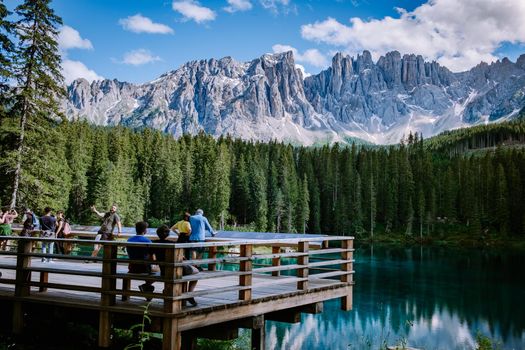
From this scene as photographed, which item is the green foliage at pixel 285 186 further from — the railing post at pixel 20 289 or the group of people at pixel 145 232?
the railing post at pixel 20 289

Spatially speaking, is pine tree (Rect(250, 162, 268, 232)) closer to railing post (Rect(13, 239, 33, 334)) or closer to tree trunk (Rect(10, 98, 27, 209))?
tree trunk (Rect(10, 98, 27, 209))

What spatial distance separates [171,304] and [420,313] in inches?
1202

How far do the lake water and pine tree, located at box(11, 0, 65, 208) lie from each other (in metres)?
20.0

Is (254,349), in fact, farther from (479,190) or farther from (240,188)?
(479,190)

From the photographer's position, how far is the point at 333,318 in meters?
34.0

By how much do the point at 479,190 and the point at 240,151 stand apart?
2276 inches

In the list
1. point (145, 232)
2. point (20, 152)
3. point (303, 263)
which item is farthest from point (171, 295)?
point (20, 152)

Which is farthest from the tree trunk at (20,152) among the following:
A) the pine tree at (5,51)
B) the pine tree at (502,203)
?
the pine tree at (502,203)

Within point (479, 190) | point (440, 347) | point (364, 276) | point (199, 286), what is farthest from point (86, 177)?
point (479, 190)

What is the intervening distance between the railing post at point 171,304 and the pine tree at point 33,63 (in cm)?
2437

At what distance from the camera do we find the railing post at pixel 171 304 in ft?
29.7

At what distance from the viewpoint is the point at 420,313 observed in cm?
3562

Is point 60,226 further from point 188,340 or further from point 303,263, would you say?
point 303,263

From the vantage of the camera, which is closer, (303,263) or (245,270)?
(245,270)
